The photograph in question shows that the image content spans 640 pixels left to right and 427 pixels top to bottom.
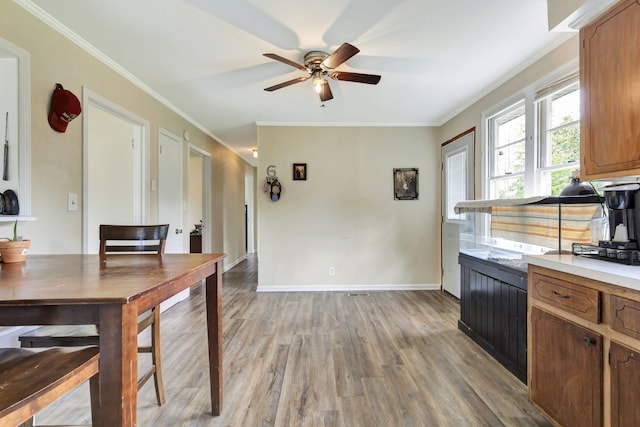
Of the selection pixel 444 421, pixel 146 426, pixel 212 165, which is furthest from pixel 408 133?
pixel 146 426

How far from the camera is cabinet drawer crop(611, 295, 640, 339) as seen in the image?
104 centimetres

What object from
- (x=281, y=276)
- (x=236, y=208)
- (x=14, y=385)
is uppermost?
(x=236, y=208)

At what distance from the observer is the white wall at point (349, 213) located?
411 centimetres

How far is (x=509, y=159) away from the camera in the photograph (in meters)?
2.79

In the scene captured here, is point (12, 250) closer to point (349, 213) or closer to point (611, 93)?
point (611, 93)

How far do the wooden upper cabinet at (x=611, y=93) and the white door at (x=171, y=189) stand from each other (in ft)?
12.2

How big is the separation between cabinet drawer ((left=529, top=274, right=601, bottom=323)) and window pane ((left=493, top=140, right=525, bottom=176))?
148 centimetres

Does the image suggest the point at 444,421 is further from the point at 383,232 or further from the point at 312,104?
the point at 312,104

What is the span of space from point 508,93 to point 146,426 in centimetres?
377

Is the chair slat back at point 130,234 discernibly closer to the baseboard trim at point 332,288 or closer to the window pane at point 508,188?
the baseboard trim at point 332,288

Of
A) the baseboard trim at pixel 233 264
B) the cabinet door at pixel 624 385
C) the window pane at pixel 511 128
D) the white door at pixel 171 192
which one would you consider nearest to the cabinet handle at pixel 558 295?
the cabinet door at pixel 624 385

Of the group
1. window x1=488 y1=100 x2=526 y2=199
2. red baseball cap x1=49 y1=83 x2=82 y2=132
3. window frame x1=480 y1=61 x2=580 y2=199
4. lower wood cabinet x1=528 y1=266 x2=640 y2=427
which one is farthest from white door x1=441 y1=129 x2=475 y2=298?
red baseball cap x1=49 y1=83 x2=82 y2=132

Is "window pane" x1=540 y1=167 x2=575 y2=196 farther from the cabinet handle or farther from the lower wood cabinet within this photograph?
the cabinet handle

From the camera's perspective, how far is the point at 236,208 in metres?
6.17
